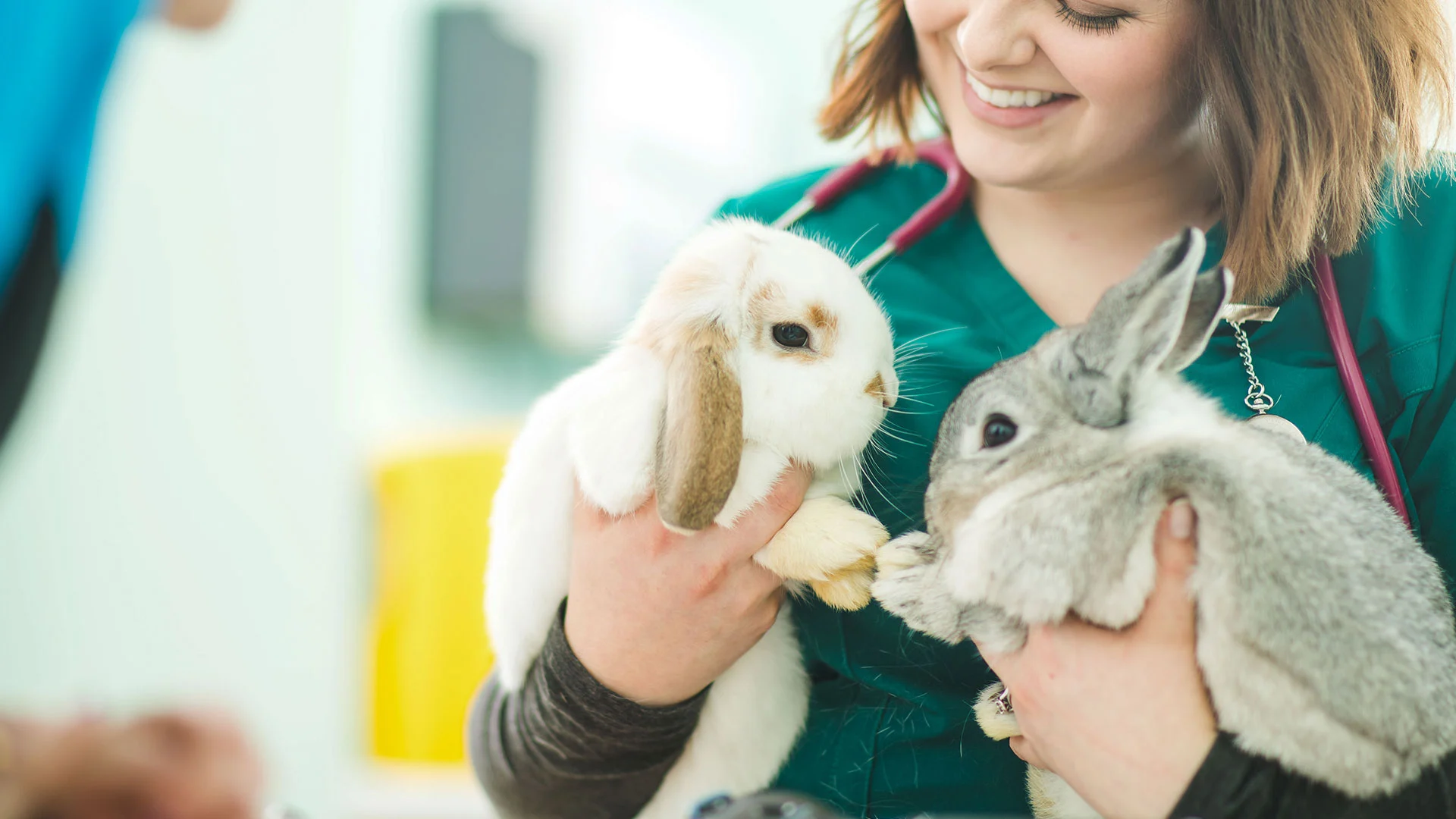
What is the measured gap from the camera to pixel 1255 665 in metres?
0.84

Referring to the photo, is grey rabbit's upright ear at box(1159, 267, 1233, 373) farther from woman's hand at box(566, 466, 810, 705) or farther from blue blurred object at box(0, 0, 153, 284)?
blue blurred object at box(0, 0, 153, 284)

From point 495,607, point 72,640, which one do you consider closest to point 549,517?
point 495,607

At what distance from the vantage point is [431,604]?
8.30 ft

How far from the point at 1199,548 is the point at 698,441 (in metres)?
0.44

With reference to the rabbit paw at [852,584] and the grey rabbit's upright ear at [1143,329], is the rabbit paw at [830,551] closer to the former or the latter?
the rabbit paw at [852,584]

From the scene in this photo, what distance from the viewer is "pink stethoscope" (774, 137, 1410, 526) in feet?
3.46

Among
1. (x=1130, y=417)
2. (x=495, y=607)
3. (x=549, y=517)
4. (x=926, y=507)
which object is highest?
(x=1130, y=417)

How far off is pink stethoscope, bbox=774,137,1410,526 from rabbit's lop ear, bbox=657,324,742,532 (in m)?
0.31

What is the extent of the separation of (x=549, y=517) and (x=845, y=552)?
375 mm

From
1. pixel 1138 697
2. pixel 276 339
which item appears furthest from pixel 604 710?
pixel 276 339

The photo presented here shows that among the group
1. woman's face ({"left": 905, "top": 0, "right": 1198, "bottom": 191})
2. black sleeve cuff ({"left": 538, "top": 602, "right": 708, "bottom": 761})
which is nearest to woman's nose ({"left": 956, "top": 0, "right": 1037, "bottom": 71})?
woman's face ({"left": 905, "top": 0, "right": 1198, "bottom": 191})

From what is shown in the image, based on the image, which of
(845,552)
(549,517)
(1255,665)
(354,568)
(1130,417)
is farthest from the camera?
(354,568)

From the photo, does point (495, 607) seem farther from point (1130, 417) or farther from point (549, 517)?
point (1130, 417)

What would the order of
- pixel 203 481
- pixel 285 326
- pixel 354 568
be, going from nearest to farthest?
1. pixel 203 481
2. pixel 285 326
3. pixel 354 568
